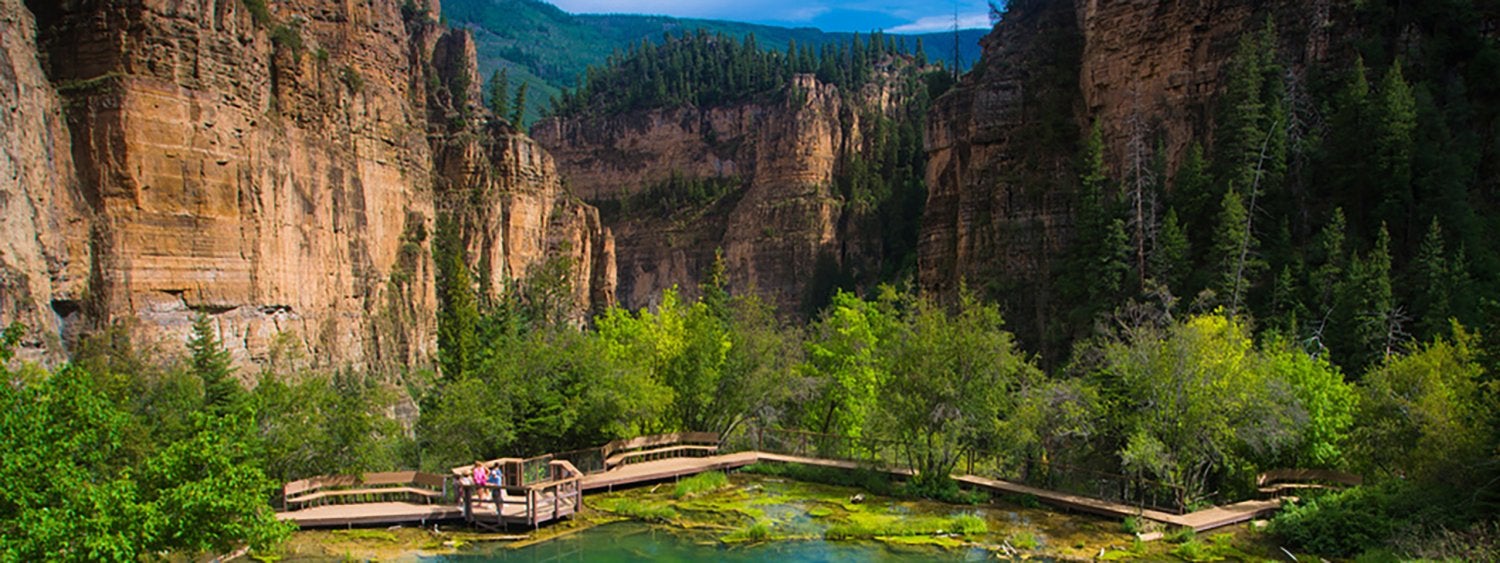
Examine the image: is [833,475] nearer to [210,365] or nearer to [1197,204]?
[210,365]

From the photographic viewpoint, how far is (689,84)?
151 metres

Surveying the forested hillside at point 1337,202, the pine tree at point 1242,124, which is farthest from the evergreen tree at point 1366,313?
the pine tree at point 1242,124

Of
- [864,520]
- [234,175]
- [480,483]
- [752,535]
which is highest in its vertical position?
[234,175]

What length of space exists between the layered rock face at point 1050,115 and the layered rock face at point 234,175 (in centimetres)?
3557

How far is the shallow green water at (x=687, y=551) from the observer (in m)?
23.8

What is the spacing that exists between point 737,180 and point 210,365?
4061 inches

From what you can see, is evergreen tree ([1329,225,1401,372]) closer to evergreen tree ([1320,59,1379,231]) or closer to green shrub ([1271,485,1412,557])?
evergreen tree ([1320,59,1379,231])

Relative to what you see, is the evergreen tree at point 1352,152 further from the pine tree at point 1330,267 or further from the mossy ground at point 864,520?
the mossy ground at point 864,520

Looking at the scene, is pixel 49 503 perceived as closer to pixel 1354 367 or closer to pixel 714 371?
pixel 714 371

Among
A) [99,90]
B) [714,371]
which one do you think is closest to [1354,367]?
[714,371]

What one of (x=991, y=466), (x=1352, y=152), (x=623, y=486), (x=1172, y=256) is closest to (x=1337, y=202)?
(x=1352, y=152)

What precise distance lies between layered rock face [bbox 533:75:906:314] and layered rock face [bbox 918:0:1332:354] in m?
42.9

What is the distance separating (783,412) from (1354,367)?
2034 centimetres

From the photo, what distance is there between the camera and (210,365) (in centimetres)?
3694
